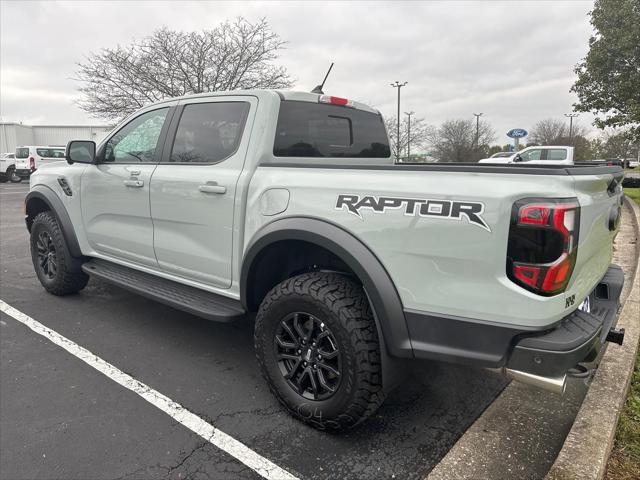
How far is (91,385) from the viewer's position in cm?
304

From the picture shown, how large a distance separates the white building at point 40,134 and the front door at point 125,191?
4716 cm

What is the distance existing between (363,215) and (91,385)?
7.11ft

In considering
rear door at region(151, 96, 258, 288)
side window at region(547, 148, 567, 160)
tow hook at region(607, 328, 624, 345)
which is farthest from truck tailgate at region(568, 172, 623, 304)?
side window at region(547, 148, 567, 160)

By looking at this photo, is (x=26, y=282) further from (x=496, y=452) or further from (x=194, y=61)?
(x=194, y=61)

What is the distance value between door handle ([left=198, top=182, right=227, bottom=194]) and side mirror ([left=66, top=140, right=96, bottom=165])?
1.56 meters

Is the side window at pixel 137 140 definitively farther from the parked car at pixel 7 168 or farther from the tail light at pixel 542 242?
the parked car at pixel 7 168

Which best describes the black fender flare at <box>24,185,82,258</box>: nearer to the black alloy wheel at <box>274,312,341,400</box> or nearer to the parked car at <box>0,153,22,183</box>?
the black alloy wheel at <box>274,312,341,400</box>

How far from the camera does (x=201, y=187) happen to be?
117 inches

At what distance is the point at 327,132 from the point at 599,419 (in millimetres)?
2378

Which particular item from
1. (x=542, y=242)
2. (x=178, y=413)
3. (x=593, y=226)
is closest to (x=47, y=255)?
(x=178, y=413)

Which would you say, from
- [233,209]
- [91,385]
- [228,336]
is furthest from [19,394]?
[233,209]

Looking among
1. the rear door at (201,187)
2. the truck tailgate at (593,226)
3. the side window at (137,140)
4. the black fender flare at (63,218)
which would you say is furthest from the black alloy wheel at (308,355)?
the black fender flare at (63,218)

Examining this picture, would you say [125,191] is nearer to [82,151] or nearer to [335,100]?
[82,151]

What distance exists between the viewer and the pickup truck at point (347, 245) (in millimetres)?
1870
